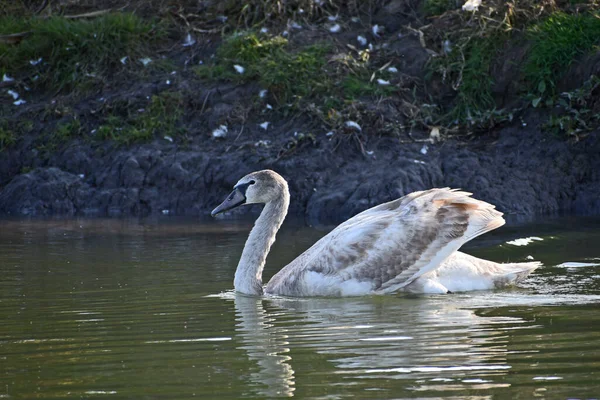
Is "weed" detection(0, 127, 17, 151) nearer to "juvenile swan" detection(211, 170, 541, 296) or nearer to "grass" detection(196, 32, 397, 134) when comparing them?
"grass" detection(196, 32, 397, 134)

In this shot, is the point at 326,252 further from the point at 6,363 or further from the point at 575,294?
the point at 6,363

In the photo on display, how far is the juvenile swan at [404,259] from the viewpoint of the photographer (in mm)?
9375

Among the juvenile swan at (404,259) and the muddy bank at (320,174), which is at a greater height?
the muddy bank at (320,174)

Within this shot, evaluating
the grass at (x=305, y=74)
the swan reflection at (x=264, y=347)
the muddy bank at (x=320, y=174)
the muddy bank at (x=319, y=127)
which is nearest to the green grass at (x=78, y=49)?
the muddy bank at (x=319, y=127)

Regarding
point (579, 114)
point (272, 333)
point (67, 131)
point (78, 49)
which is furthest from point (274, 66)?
point (272, 333)

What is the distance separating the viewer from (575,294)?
8672 mm

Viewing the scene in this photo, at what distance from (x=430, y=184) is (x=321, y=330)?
7.54 meters

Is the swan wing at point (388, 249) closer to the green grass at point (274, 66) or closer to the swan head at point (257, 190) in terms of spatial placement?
the swan head at point (257, 190)

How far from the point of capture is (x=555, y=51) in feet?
52.7

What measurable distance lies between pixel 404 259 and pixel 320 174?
20.6 feet

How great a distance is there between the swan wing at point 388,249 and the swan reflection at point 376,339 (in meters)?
0.17

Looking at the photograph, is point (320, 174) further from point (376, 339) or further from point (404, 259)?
point (376, 339)

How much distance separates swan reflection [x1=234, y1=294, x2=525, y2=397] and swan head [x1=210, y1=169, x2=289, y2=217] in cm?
125

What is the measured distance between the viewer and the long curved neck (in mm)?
9695
